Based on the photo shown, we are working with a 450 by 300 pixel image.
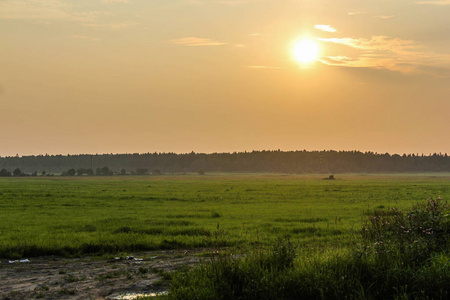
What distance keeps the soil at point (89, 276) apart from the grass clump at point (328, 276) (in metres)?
0.99

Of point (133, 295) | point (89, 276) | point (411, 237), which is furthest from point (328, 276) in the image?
point (89, 276)

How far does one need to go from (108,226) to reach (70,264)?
9882 millimetres

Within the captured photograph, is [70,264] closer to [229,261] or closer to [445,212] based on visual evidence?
[229,261]

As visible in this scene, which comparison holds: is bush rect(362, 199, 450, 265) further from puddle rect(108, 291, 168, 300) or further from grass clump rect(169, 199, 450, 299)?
puddle rect(108, 291, 168, 300)

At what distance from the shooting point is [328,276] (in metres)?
11.1

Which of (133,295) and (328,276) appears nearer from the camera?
(328,276)

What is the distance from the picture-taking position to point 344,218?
30.4m

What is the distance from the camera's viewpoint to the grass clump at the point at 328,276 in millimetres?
10992

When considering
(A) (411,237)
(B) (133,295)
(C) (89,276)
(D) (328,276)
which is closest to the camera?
(D) (328,276)

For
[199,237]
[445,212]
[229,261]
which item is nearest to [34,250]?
[199,237]

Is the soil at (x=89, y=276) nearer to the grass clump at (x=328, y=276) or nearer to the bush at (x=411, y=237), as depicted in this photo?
the grass clump at (x=328, y=276)

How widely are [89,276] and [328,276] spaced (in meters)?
7.06

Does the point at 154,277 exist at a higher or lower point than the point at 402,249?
lower

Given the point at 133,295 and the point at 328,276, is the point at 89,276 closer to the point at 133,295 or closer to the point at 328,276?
the point at 133,295
